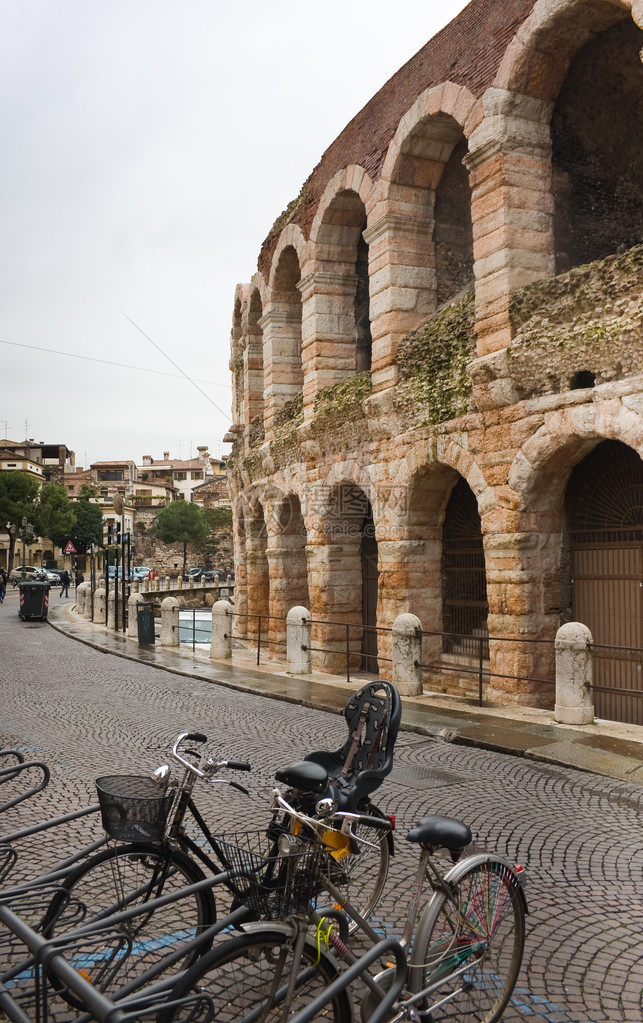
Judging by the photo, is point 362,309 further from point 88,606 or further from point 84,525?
point 84,525

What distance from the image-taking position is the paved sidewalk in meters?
7.82

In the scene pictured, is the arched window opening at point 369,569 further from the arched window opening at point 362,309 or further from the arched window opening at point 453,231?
the arched window opening at point 453,231

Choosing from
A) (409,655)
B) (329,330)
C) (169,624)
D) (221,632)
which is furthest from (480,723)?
(169,624)

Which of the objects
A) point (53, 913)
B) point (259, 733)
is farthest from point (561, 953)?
point (259, 733)

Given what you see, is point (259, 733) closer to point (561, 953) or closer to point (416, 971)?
point (561, 953)

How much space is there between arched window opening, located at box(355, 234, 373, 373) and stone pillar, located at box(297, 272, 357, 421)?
1.64 ft

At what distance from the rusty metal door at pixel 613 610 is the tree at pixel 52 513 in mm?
58655

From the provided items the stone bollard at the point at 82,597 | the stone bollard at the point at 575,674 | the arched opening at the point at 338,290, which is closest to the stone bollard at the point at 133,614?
the arched opening at the point at 338,290

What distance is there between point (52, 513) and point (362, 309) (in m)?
52.0

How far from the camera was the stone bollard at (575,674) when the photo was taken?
9.33 metres

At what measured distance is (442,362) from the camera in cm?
1342

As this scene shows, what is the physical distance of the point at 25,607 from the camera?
26.6 m

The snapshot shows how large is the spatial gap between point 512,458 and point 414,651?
10.2 feet

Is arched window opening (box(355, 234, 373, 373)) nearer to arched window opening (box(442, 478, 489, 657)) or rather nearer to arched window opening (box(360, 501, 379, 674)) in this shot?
arched window opening (box(360, 501, 379, 674))
